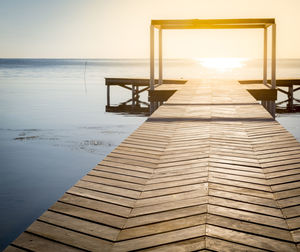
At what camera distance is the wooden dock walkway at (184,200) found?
2836 millimetres

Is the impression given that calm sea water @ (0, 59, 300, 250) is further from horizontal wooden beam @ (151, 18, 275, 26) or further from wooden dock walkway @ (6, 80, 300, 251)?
horizontal wooden beam @ (151, 18, 275, 26)

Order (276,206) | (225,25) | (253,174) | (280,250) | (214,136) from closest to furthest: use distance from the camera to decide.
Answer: (280,250) < (276,206) < (253,174) < (214,136) < (225,25)

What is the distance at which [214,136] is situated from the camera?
6.20 meters

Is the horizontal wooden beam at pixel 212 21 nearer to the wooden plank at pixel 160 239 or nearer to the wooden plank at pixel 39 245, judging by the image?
the wooden plank at pixel 160 239

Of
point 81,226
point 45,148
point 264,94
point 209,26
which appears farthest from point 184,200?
point 45,148

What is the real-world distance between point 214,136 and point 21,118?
18634mm

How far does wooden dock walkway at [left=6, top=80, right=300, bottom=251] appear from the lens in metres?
2.84

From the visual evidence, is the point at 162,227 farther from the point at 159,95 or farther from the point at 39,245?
the point at 159,95

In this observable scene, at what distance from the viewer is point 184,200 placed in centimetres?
359

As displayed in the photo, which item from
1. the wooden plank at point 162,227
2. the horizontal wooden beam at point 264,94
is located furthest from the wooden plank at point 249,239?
the horizontal wooden beam at point 264,94

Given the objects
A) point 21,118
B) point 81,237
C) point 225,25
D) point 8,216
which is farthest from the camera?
point 21,118

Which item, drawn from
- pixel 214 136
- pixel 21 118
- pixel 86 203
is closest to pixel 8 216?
pixel 214 136

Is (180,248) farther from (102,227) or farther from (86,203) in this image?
(86,203)

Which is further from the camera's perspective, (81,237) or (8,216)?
(8,216)
